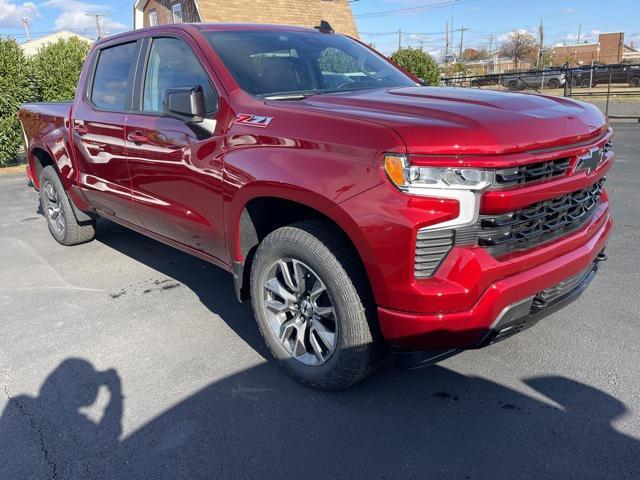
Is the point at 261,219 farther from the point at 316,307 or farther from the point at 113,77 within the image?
the point at 113,77

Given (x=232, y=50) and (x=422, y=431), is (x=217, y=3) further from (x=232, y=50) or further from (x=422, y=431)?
(x=422, y=431)

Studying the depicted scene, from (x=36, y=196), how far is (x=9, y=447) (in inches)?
287

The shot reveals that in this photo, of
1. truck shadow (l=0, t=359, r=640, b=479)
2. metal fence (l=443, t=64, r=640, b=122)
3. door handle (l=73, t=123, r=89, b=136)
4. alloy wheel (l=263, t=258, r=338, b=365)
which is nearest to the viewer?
truck shadow (l=0, t=359, r=640, b=479)

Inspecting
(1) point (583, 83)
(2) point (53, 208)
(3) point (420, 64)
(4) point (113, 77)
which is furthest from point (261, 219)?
(1) point (583, 83)

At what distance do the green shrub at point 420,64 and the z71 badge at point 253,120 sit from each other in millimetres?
15646

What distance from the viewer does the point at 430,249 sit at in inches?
87.7

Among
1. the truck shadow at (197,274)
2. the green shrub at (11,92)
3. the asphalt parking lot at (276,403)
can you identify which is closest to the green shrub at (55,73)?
the green shrub at (11,92)

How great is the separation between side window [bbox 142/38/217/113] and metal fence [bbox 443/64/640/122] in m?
5.24

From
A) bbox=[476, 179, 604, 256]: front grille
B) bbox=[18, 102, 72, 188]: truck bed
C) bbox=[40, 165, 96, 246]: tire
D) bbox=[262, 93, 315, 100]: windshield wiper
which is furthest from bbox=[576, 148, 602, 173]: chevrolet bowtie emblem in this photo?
bbox=[40, 165, 96, 246]: tire

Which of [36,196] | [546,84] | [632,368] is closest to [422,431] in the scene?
[632,368]

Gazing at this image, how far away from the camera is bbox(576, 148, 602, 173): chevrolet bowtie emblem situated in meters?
2.57

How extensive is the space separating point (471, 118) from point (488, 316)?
866mm

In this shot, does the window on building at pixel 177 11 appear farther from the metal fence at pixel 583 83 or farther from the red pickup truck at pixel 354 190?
the red pickup truck at pixel 354 190

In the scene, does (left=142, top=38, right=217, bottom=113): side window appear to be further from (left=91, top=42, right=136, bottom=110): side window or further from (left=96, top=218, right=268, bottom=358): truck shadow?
(left=96, top=218, right=268, bottom=358): truck shadow
